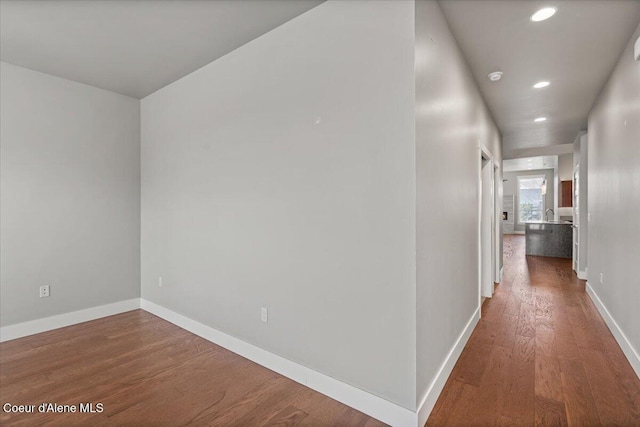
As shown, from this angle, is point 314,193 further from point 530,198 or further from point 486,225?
point 530,198

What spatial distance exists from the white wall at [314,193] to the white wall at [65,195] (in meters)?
1.13

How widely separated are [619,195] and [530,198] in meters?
12.7

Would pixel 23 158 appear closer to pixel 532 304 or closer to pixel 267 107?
pixel 267 107

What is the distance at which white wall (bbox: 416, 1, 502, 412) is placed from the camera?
73.3 inches

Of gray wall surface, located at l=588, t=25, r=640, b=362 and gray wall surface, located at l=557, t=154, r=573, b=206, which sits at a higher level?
gray wall surface, located at l=557, t=154, r=573, b=206

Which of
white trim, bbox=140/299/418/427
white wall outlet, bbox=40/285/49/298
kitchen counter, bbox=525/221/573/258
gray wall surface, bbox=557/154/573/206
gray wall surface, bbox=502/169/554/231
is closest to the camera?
white trim, bbox=140/299/418/427

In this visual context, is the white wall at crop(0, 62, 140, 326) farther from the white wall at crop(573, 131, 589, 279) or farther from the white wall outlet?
the white wall at crop(573, 131, 589, 279)

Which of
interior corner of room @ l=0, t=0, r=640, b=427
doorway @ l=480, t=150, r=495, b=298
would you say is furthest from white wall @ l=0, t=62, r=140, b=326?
doorway @ l=480, t=150, r=495, b=298

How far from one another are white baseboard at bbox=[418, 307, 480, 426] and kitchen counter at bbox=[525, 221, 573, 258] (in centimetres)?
639

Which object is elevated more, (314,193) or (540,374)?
(314,193)

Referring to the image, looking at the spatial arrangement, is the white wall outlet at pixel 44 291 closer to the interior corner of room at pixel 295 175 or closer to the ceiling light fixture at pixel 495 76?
the interior corner of room at pixel 295 175

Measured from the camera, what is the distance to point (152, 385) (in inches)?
89.8

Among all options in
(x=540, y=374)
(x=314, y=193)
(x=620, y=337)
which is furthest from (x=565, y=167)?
(x=314, y=193)

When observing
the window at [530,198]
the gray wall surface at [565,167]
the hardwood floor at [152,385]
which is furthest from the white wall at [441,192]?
the window at [530,198]
